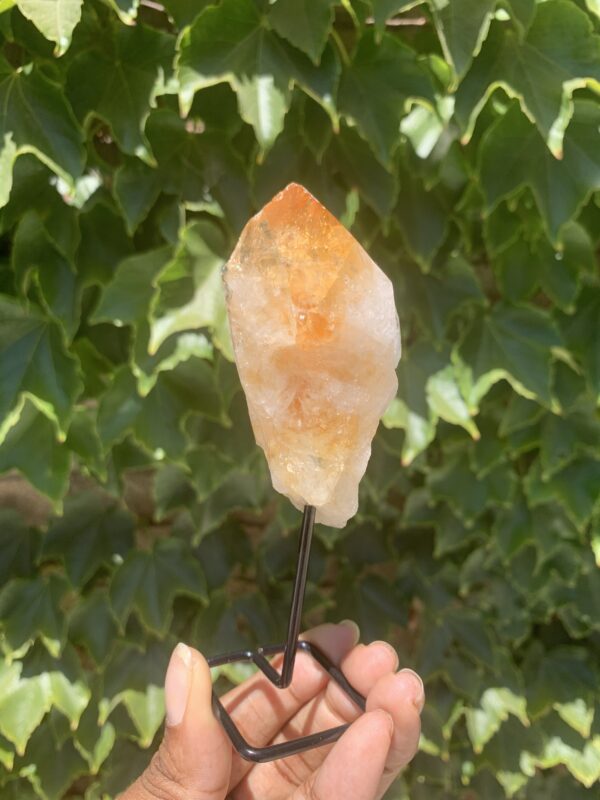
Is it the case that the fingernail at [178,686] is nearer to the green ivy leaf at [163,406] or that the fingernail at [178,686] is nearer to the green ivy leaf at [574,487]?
the green ivy leaf at [163,406]

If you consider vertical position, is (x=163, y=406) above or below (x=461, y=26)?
below

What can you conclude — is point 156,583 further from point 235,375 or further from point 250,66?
point 250,66

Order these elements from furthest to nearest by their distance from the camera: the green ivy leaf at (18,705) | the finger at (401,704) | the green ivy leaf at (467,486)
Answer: the green ivy leaf at (467,486)
the green ivy leaf at (18,705)
the finger at (401,704)

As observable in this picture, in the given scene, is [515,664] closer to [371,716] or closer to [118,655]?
[118,655]

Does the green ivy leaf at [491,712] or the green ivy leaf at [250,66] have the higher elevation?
the green ivy leaf at [250,66]

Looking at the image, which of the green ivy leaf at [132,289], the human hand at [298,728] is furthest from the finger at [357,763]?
the green ivy leaf at [132,289]

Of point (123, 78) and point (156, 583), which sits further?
point (156, 583)

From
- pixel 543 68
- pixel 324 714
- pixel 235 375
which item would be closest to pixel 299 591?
pixel 324 714
